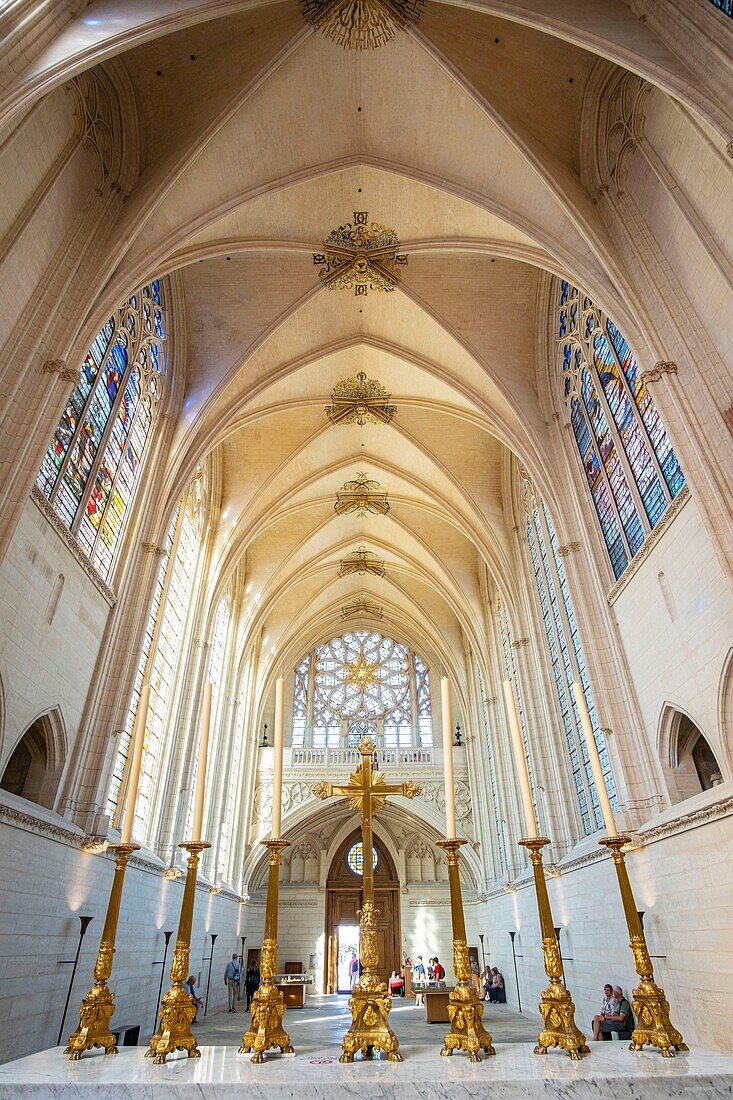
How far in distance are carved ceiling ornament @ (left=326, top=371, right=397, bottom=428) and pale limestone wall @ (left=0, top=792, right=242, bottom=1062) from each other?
40.7ft

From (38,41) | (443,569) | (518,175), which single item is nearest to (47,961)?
(38,41)

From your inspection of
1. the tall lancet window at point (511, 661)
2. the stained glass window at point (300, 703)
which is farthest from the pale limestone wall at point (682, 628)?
the stained glass window at point (300, 703)

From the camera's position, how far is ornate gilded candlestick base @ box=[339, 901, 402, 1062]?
3.56 metres

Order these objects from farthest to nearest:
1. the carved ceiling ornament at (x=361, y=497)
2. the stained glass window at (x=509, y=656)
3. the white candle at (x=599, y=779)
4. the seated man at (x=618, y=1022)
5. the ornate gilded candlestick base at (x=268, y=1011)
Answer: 1. the carved ceiling ornament at (x=361, y=497)
2. the stained glass window at (x=509, y=656)
3. the seated man at (x=618, y=1022)
4. the white candle at (x=599, y=779)
5. the ornate gilded candlestick base at (x=268, y=1011)

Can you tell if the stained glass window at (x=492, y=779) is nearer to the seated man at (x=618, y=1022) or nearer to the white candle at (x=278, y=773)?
the seated man at (x=618, y=1022)

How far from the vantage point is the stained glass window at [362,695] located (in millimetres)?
27281

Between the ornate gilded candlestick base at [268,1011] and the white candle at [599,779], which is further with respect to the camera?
the white candle at [599,779]

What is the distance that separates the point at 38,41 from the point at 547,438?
11.4 m

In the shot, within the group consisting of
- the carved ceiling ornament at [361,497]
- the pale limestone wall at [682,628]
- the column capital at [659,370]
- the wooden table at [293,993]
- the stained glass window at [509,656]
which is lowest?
the wooden table at [293,993]

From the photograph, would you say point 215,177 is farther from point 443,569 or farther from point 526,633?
point 443,569

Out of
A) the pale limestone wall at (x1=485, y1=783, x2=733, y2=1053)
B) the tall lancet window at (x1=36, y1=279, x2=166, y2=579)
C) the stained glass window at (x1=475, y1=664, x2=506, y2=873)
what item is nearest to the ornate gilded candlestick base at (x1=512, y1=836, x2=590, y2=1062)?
the pale limestone wall at (x1=485, y1=783, x2=733, y2=1053)

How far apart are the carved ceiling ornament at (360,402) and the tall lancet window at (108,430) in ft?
17.1

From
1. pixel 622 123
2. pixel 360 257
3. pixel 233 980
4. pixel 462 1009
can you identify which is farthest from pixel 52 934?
pixel 622 123

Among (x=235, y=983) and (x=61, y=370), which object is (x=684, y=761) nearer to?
(x=61, y=370)
